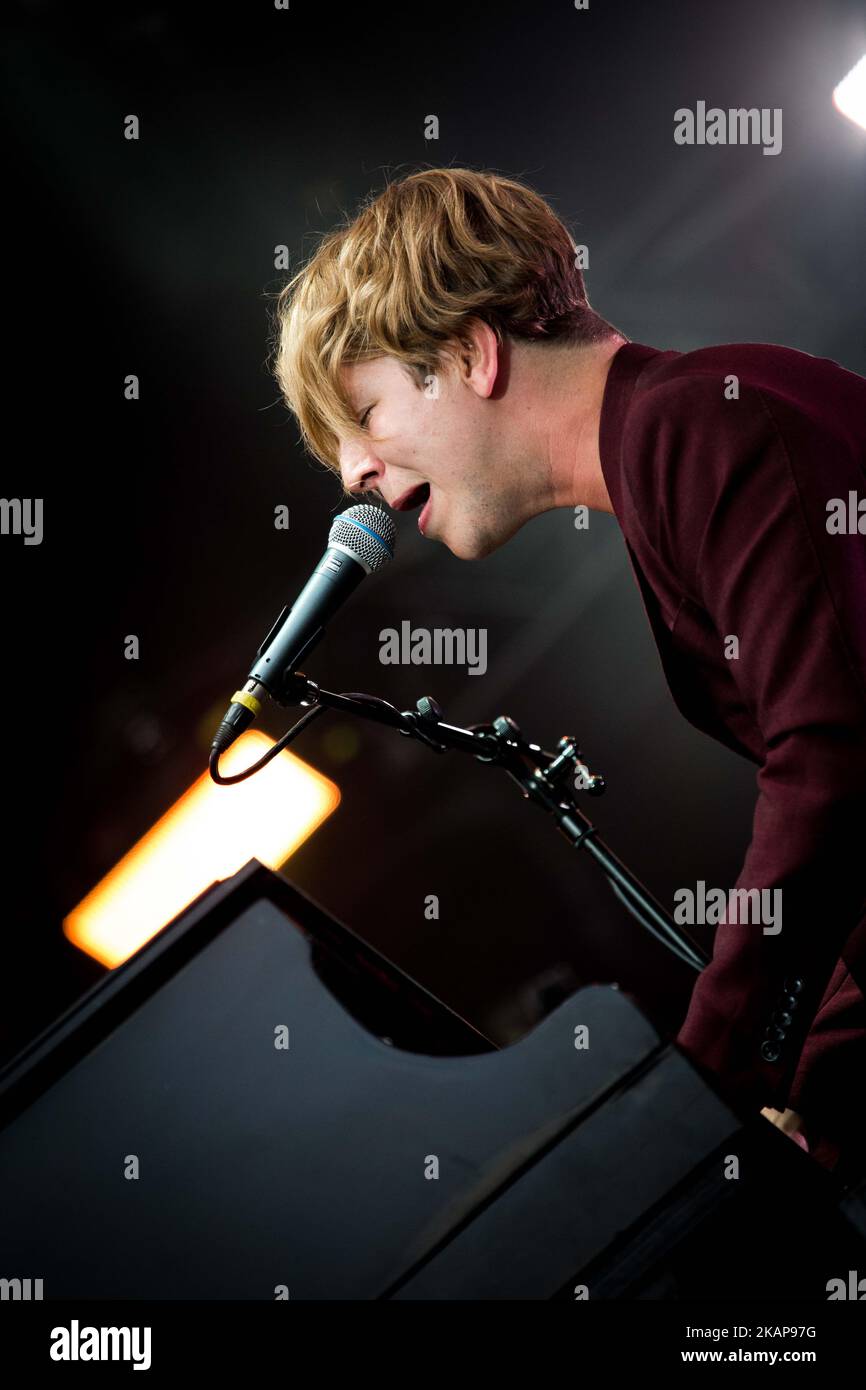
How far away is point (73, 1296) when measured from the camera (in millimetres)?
878

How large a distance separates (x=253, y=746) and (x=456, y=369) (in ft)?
5.19

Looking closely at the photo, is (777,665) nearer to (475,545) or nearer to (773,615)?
(773,615)

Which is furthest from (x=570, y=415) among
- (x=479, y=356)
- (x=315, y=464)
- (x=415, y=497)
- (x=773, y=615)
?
(x=315, y=464)

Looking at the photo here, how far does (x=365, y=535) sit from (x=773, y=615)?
0.51 meters

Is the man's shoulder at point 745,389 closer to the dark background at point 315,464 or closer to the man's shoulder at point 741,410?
the man's shoulder at point 741,410

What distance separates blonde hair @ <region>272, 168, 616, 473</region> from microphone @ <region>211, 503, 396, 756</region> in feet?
1.04

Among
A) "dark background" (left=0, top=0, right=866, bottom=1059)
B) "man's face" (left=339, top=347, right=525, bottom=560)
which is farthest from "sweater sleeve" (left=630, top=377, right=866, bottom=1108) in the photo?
"dark background" (left=0, top=0, right=866, bottom=1059)

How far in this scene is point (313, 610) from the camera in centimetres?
129

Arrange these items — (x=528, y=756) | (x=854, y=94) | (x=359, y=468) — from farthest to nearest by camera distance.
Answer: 1. (x=854, y=94)
2. (x=359, y=468)
3. (x=528, y=756)

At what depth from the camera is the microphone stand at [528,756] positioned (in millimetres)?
1300

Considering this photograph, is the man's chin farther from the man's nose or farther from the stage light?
the stage light

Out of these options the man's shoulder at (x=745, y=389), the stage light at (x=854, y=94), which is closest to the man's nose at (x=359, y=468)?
the man's shoulder at (x=745, y=389)

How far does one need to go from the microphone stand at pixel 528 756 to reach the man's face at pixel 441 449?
12.5 inches
